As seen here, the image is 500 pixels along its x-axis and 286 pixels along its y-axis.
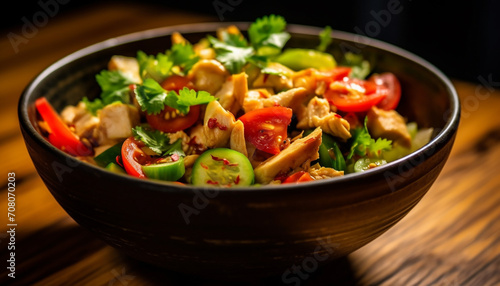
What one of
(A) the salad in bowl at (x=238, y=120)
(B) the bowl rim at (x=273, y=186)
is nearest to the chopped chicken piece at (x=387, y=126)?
(A) the salad in bowl at (x=238, y=120)

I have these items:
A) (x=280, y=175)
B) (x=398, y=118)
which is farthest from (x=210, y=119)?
(x=398, y=118)

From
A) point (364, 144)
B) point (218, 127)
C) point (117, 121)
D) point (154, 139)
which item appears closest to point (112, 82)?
point (117, 121)

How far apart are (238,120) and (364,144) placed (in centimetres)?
40

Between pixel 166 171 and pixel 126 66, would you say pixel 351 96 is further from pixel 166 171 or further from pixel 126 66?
pixel 126 66

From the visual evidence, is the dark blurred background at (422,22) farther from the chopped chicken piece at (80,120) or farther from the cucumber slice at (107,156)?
the cucumber slice at (107,156)

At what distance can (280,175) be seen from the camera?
1.53 meters

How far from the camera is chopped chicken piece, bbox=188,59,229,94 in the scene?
6.04ft

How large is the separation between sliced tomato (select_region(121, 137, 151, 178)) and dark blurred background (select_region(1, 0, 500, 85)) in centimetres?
254

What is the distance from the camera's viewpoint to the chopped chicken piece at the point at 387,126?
A: 5.97 feet

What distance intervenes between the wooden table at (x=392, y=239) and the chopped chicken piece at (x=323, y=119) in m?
0.38

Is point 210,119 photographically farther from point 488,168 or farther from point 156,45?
point 488,168

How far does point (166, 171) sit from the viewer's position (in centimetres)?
152

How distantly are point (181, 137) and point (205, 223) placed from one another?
505mm

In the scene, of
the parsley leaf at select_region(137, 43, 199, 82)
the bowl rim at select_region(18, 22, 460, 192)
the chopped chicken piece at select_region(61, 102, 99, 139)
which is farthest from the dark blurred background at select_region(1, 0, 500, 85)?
the parsley leaf at select_region(137, 43, 199, 82)
